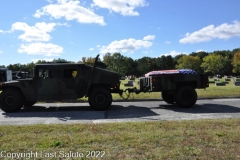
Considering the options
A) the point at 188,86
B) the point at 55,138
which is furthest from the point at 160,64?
the point at 55,138

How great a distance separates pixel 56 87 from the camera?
10922 mm

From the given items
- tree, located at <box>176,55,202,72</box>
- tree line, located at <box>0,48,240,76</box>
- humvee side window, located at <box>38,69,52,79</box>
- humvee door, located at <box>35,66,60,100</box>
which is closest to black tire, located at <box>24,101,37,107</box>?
humvee door, located at <box>35,66,60,100</box>

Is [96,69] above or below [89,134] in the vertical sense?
above

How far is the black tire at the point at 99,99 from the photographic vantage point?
10.9 meters

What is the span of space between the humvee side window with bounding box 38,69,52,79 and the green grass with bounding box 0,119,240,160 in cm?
441

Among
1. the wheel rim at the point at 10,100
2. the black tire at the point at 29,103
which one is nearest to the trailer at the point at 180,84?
the black tire at the point at 29,103

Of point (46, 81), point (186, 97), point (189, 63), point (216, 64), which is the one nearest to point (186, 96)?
point (186, 97)

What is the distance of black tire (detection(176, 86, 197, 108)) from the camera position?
37.8ft

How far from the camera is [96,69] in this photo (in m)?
11.2

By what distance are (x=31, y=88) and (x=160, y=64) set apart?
103 m

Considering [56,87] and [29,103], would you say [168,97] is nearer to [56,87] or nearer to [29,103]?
[56,87]

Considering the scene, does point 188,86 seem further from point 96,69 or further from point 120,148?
point 120,148

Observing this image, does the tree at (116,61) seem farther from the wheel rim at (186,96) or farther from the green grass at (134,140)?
the green grass at (134,140)

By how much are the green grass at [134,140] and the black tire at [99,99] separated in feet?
13.6
